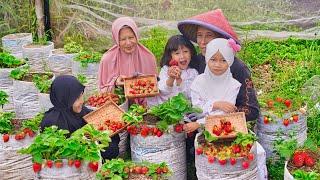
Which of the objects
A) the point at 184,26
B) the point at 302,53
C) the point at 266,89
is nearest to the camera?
the point at 184,26

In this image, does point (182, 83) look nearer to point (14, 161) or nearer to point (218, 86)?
point (218, 86)

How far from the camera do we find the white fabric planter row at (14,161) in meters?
4.86

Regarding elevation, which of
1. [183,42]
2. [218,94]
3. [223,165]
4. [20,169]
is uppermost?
[183,42]

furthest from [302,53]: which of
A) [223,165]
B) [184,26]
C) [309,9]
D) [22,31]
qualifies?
[22,31]

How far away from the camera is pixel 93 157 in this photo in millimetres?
3947

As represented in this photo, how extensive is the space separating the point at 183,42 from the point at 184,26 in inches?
13.2

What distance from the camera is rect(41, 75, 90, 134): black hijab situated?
4.67 metres

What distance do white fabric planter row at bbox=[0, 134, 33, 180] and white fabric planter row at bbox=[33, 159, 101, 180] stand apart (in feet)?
2.87

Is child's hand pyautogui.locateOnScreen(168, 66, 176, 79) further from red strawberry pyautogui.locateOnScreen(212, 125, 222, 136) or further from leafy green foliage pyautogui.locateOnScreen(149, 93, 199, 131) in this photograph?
red strawberry pyautogui.locateOnScreen(212, 125, 222, 136)

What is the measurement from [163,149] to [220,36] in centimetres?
120

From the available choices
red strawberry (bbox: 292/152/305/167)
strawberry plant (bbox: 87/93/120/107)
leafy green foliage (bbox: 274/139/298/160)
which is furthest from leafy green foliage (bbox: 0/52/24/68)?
red strawberry (bbox: 292/152/305/167)

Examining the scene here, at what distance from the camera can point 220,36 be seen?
17.2 ft

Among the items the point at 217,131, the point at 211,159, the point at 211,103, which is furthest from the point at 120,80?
the point at 211,159

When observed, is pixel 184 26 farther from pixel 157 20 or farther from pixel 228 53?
pixel 157 20
